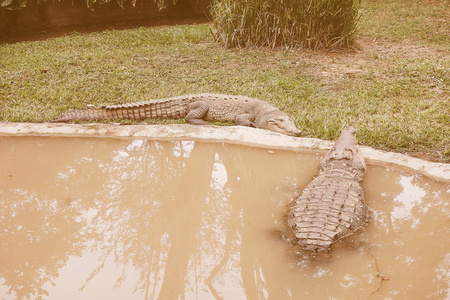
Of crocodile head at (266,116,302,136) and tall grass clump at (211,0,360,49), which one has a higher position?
tall grass clump at (211,0,360,49)

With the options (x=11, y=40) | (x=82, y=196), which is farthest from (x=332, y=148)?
(x=11, y=40)

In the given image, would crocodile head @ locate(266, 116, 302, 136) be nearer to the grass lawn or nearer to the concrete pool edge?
the grass lawn

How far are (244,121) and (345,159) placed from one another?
5.78ft

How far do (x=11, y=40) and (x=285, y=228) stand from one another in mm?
9163

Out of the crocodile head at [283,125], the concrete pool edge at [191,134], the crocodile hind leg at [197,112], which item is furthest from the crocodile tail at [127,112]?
the crocodile head at [283,125]

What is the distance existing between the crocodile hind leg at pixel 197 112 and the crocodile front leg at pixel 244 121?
42 cm

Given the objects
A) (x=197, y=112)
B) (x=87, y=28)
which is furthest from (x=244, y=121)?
(x=87, y=28)

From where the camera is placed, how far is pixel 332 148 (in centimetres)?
391

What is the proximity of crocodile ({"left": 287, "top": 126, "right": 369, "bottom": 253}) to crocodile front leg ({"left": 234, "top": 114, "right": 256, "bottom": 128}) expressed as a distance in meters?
1.53

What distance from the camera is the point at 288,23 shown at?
8055mm

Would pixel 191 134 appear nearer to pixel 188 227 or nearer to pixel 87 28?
pixel 188 227

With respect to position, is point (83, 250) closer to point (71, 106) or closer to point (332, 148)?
point (332, 148)

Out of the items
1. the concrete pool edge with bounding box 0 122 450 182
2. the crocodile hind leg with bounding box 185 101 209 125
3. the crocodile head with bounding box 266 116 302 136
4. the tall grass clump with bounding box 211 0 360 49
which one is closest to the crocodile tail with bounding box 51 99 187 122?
the crocodile hind leg with bounding box 185 101 209 125

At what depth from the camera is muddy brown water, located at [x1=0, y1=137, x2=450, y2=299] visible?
2559 millimetres
